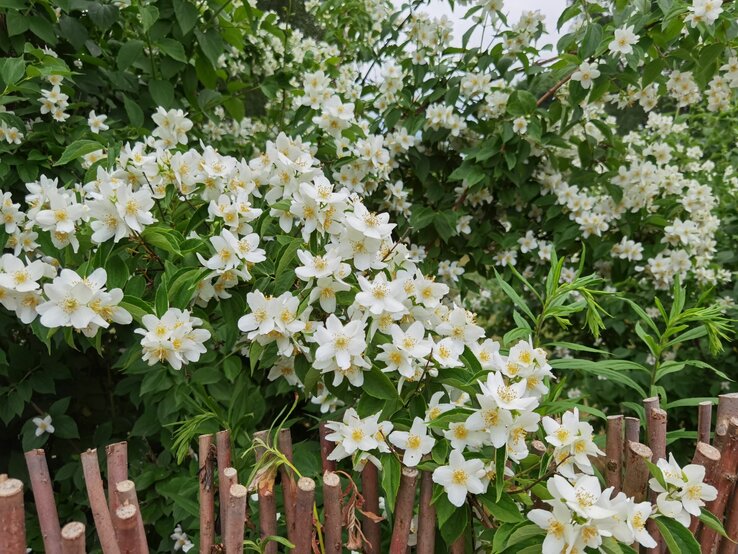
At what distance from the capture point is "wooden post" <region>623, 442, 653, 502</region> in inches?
39.1

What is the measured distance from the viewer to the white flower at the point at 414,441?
2.98 feet

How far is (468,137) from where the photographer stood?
2529 mm

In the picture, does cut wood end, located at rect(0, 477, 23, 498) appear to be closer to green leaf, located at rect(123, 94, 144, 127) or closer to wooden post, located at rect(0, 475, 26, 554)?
wooden post, located at rect(0, 475, 26, 554)

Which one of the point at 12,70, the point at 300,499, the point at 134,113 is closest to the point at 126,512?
the point at 300,499

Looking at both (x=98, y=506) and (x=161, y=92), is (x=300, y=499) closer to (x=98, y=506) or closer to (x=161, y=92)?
(x=98, y=506)

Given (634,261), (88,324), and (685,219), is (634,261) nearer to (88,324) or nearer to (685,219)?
(685,219)

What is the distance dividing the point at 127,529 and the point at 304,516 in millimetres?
263

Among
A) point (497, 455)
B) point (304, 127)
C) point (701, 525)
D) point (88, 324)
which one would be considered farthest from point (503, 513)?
point (304, 127)

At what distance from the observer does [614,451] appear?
1070 millimetres

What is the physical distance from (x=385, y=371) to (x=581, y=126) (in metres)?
1.91

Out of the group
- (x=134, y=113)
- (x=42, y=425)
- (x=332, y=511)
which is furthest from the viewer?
(x=134, y=113)

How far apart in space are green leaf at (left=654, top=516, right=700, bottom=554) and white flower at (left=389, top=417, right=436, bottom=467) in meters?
0.38

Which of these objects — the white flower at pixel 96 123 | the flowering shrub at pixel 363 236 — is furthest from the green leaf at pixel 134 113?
the white flower at pixel 96 123

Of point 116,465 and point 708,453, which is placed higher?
point 116,465
